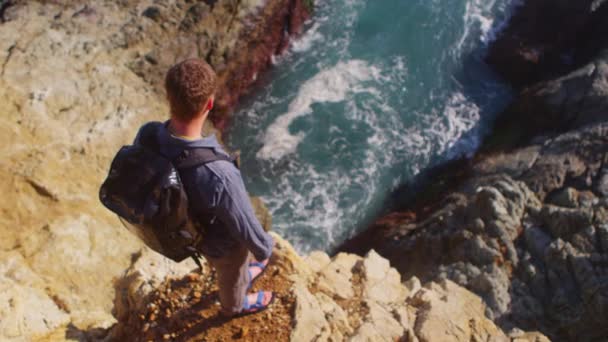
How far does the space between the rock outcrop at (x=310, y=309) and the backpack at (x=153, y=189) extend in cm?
176

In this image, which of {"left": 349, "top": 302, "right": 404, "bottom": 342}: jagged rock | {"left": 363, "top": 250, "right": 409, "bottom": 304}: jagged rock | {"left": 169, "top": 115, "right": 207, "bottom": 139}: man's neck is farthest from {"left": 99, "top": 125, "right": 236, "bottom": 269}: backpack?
{"left": 363, "top": 250, "right": 409, "bottom": 304}: jagged rock

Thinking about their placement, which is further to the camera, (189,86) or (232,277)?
(232,277)

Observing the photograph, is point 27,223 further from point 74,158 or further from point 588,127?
point 588,127

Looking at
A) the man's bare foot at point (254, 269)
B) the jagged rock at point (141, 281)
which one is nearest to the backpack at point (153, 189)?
the man's bare foot at point (254, 269)

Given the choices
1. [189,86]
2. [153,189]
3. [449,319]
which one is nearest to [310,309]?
[449,319]

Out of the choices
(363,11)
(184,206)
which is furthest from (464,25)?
(184,206)

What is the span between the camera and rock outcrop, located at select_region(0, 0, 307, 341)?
647 cm

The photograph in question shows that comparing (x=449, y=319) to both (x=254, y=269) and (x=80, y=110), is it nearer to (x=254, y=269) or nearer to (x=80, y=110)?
(x=254, y=269)

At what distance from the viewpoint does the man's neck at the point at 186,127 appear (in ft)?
10.2

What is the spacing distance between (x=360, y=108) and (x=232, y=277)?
9958 mm

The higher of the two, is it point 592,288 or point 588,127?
point 588,127

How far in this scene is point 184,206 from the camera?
322 centimetres

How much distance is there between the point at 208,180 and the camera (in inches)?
126

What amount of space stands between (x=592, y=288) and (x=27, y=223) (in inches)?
322
